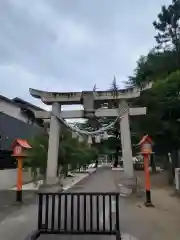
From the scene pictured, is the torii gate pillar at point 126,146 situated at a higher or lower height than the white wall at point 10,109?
lower

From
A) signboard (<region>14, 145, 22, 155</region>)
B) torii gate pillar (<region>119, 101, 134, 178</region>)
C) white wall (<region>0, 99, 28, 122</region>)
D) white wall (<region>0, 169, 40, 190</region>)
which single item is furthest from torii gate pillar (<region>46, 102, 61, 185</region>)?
white wall (<region>0, 99, 28, 122</region>)

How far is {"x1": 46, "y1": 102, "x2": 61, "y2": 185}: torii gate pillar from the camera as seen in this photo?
14984 mm

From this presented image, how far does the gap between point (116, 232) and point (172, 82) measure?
11.6 meters

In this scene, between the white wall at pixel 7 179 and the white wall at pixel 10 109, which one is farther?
the white wall at pixel 10 109

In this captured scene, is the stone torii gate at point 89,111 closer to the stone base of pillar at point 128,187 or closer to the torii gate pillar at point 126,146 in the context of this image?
the torii gate pillar at point 126,146

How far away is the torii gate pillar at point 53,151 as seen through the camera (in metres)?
15.0

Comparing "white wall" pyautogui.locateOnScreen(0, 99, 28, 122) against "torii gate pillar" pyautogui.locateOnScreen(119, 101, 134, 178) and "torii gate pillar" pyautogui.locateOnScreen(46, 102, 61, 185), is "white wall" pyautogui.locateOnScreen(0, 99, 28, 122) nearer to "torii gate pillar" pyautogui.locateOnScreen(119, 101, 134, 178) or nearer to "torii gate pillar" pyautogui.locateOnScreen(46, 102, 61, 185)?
"torii gate pillar" pyautogui.locateOnScreen(46, 102, 61, 185)

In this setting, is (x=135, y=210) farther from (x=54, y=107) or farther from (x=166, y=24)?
(x=166, y=24)

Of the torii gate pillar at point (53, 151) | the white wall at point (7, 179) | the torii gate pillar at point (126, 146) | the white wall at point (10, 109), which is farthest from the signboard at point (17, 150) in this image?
the white wall at point (10, 109)

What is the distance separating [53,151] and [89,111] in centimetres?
252

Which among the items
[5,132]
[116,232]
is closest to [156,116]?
[5,132]

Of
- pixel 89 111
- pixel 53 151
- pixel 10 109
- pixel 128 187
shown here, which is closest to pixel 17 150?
pixel 53 151

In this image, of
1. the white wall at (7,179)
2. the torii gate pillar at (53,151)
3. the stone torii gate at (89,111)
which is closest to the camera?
the stone torii gate at (89,111)

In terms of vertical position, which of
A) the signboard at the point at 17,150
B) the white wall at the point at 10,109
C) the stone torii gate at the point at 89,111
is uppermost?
the white wall at the point at 10,109
